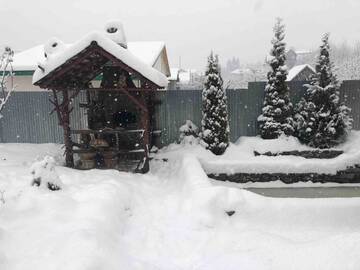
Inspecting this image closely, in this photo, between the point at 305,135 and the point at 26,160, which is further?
the point at 305,135

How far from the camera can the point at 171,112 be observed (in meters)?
12.8

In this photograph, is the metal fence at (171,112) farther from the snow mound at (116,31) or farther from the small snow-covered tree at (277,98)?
the snow mound at (116,31)

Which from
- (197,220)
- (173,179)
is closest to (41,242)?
(197,220)

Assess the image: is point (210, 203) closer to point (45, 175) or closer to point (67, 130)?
point (45, 175)

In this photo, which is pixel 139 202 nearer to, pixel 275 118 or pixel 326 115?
pixel 275 118

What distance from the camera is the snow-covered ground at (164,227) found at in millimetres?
4089

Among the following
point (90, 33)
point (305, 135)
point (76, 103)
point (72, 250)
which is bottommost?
point (72, 250)

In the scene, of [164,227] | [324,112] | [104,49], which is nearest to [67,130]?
[104,49]

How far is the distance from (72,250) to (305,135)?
9752 millimetres

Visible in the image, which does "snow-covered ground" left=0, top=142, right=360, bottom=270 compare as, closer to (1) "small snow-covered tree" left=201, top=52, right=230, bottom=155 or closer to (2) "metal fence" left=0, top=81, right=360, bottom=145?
(1) "small snow-covered tree" left=201, top=52, right=230, bottom=155

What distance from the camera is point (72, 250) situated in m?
4.07

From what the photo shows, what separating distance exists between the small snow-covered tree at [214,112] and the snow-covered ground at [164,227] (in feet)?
→ 10.8

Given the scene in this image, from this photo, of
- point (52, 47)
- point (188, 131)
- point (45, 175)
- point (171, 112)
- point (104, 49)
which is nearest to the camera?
point (45, 175)

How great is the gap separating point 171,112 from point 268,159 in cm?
432
